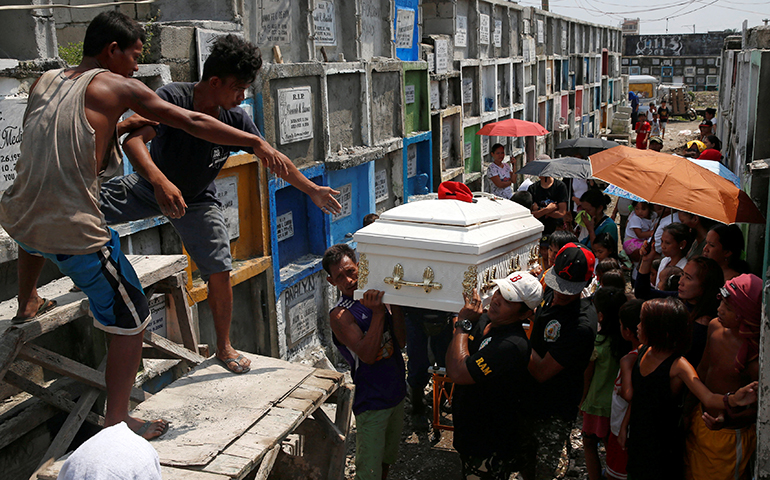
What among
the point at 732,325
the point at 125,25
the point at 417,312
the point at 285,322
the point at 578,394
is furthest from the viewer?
the point at 285,322

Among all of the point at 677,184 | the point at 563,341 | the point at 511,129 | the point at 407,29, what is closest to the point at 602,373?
the point at 563,341

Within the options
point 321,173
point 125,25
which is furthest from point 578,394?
point 321,173

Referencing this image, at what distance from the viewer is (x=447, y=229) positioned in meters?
3.67

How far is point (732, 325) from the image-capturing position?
3432 millimetres

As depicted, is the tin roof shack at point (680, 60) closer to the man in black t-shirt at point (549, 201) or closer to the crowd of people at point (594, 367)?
the man in black t-shirt at point (549, 201)

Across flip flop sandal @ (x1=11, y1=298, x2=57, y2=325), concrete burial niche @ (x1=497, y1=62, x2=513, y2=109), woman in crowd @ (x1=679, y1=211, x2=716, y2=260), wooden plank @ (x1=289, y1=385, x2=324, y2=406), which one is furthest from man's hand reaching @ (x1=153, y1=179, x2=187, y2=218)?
concrete burial niche @ (x1=497, y1=62, x2=513, y2=109)

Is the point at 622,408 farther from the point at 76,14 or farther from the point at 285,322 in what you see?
the point at 76,14

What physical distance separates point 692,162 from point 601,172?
2.41 ft

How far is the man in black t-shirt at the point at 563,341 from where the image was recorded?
12.8 ft

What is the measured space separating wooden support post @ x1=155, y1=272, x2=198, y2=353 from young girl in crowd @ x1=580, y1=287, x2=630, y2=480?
249 cm

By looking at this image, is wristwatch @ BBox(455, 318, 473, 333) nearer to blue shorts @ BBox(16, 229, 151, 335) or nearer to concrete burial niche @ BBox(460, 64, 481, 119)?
blue shorts @ BBox(16, 229, 151, 335)

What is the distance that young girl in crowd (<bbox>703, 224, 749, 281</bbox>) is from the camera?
447 cm

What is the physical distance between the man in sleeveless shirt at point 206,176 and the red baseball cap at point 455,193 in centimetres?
97

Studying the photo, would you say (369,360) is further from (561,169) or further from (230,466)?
(561,169)
